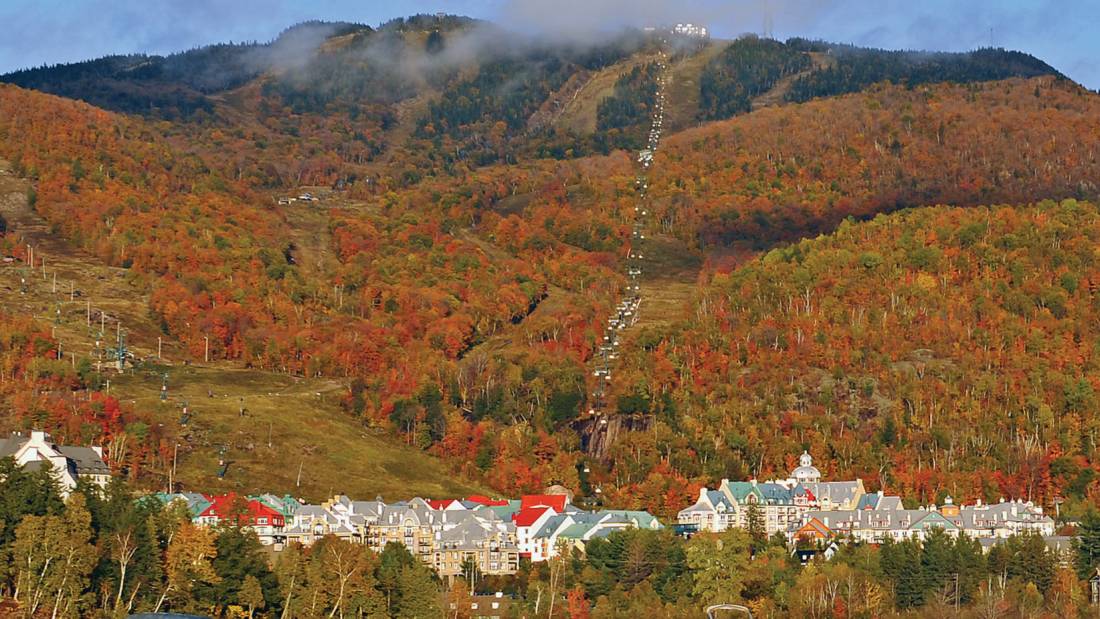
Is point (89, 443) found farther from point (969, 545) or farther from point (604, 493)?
point (969, 545)

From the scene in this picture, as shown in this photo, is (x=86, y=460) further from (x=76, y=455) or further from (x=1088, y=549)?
(x=1088, y=549)

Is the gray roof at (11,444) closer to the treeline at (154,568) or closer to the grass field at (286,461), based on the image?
the grass field at (286,461)

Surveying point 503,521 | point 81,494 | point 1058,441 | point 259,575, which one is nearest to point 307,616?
point 259,575

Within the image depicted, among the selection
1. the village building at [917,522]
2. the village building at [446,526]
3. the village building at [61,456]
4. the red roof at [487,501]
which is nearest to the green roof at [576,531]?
the village building at [446,526]

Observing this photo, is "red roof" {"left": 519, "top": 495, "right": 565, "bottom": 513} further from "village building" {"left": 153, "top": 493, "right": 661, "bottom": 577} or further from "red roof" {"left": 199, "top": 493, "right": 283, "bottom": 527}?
"red roof" {"left": 199, "top": 493, "right": 283, "bottom": 527}

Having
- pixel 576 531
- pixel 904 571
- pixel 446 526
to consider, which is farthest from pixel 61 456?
pixel 904 571
